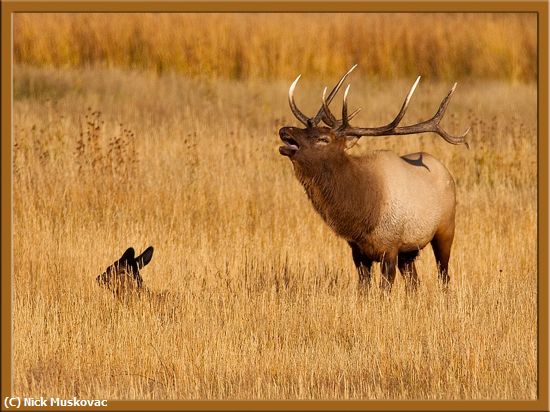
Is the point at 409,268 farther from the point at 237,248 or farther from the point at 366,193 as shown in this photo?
the point at 237,248

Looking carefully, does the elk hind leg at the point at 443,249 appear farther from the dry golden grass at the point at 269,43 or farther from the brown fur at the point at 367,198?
the dry golden grass at the point at 269,43

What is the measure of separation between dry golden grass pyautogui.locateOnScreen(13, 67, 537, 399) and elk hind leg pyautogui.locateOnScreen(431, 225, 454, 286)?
188 millimetres

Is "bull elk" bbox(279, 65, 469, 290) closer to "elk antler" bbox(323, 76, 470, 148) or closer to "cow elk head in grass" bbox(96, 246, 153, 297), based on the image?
"elk antler" bbox(323, 76, 470, 148)

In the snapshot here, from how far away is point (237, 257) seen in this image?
1205cm

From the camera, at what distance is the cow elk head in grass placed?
1059cm

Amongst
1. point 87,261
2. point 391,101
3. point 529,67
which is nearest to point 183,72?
point 391,101

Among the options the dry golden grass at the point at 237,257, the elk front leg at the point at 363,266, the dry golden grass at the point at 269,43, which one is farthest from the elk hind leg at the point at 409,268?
the dry golden grass at the point at 269,43

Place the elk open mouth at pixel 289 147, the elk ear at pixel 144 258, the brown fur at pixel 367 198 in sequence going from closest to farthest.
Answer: the elk open mouth at pixel 289 147 → the brown fur at pixel 367 198 → the elk ear at pixel 144 258

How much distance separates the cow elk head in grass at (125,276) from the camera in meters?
10.6

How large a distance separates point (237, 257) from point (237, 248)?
28 centimetres

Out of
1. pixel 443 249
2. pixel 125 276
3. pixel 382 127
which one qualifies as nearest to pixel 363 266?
pixel 443 249

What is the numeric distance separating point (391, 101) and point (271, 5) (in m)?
10.3

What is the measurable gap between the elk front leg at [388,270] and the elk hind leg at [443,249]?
0.83 meters

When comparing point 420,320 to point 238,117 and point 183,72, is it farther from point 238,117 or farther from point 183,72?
point 183,72
